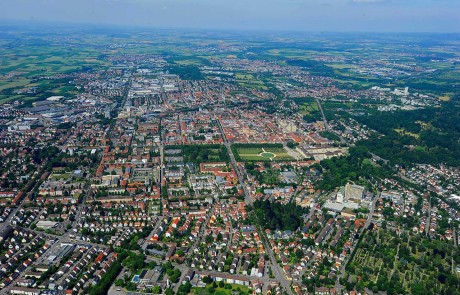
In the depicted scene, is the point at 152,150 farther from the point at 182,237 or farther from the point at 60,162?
the point at 182,237

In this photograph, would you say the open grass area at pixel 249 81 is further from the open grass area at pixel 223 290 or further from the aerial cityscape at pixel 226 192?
the open grass area at pixel 223 290

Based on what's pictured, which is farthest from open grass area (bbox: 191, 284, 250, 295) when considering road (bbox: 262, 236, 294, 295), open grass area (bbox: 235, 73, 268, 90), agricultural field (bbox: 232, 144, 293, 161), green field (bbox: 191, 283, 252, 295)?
open grass area (bbox: 235, 73, 268, 90)

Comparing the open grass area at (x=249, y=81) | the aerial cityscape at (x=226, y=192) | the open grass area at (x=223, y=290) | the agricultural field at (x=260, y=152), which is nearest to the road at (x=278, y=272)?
the aerial cityscape at (x=226, y=192)

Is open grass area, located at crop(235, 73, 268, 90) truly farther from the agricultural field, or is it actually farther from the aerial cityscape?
the agricultural field

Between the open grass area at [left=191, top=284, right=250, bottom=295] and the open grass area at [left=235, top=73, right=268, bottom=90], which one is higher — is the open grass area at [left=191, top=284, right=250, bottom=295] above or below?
below

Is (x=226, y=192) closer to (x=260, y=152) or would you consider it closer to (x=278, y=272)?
(x=278, y=272)

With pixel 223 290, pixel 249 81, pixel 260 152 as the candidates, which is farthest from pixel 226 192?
pixel 249 81

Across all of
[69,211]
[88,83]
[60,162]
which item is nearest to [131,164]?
[60,162]
